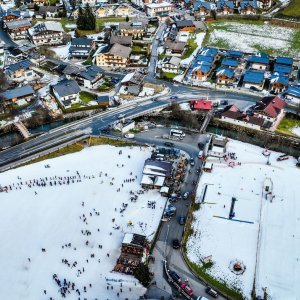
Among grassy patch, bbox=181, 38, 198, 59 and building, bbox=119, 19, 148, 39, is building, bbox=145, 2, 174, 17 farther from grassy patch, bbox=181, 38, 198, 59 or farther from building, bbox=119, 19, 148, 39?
grassy patch, bbox=181, 38, 198, 59

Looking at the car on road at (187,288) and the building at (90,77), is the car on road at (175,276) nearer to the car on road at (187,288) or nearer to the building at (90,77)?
the car on road at (187,288)

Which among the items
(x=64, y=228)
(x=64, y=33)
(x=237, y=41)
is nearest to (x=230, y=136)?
(x=64, y=228)

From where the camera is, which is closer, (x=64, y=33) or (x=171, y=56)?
(x=171, y=56)

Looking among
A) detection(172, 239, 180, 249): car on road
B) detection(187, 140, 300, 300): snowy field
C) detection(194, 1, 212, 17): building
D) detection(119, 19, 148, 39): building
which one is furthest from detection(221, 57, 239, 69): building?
detection(172, 239, 180, 249): car on road

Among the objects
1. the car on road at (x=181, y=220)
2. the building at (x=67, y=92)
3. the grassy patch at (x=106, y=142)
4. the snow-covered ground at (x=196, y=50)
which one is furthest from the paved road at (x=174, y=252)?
the snow-covered ground at (x=196, y=50)

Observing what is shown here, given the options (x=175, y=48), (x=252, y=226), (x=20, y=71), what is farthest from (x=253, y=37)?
(x=252, y=226)

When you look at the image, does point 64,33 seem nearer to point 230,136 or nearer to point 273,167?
point 230,136
